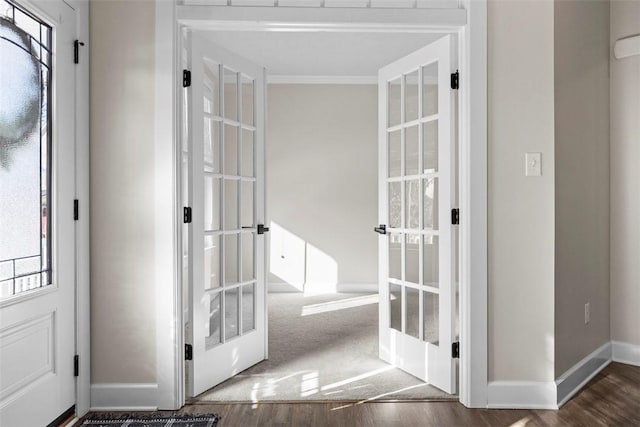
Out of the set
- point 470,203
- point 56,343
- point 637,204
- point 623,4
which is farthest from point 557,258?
point 56,343

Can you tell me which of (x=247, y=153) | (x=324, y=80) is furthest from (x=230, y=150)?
(x=324, y=80)

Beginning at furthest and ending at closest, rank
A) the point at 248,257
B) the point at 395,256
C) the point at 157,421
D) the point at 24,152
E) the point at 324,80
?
the point at 324,80
the point at 395,256
the point at 248,257
the point at 157,421
the point at 24,152

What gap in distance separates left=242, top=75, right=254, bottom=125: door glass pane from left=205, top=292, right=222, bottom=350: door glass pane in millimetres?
1157

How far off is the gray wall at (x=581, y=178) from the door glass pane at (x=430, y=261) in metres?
0.64

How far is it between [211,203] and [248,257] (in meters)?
0.44

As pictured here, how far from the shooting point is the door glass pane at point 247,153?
9.89 ft

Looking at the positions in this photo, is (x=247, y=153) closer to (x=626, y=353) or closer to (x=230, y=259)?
(x=230, y=259)

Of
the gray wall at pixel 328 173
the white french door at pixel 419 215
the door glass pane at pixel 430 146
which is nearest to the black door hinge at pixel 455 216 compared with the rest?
the white french door at pixel 419 215

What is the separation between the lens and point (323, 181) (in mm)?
5828

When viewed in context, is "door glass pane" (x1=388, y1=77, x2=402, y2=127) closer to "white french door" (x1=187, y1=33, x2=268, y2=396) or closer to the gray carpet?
"white french door" (x1=187, y1=33, x2=268, y2=396)

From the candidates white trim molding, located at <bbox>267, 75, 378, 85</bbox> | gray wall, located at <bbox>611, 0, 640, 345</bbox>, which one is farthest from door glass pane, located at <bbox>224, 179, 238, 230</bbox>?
white trim molding, located at <bbox>267, 75, 378, 85</bbox>

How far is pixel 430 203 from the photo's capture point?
2746 mm

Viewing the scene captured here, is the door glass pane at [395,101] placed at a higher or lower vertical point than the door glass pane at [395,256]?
higher

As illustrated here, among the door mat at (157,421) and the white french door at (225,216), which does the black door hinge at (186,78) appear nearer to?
the white french door at (225,216)
